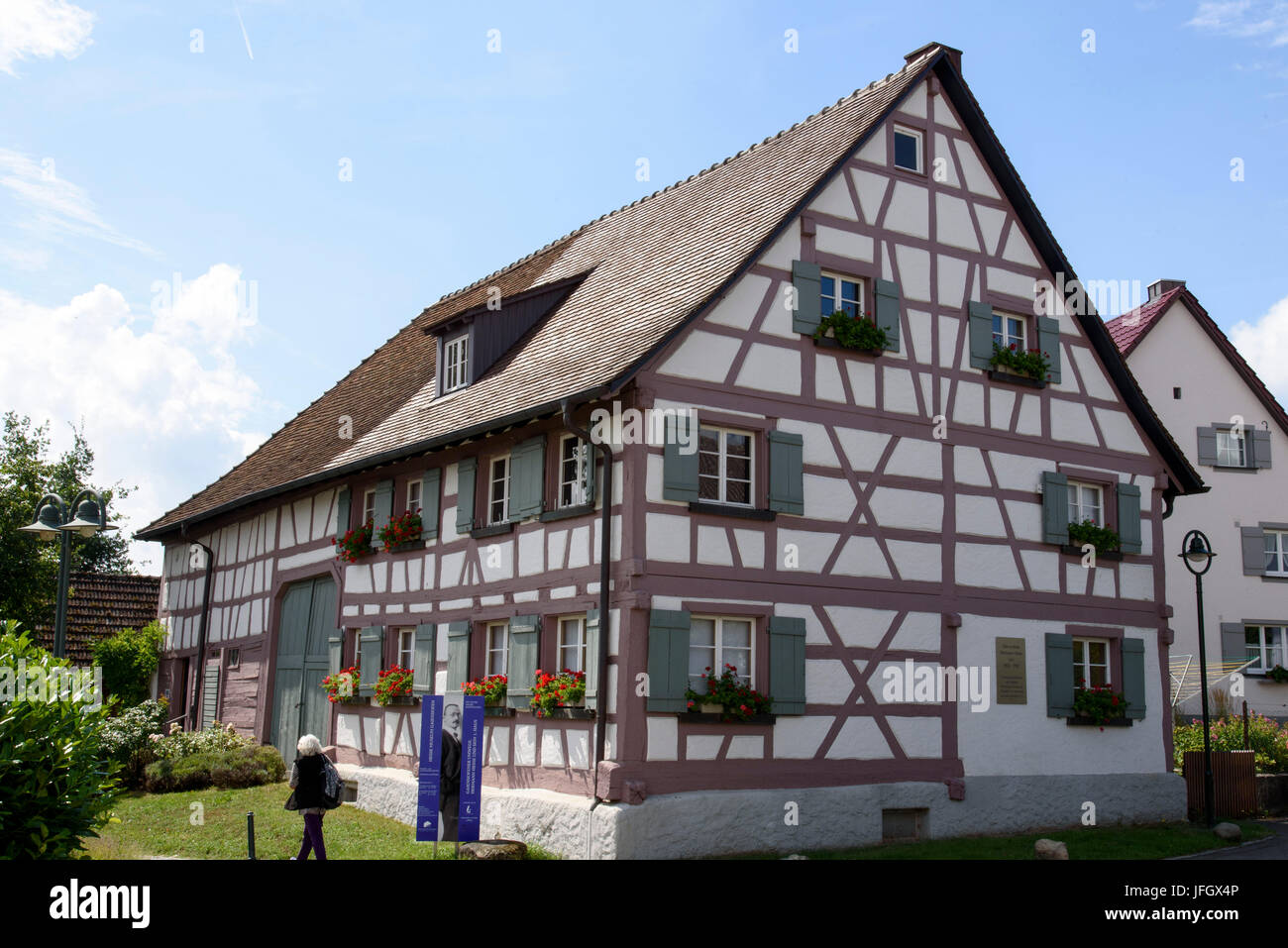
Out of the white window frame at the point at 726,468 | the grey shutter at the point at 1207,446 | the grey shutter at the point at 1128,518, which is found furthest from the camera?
the grey shutter at the point at 1207,446

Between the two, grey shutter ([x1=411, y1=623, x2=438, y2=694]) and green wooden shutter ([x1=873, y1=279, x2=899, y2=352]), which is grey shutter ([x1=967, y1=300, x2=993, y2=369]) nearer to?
green wooden shutter ([x1=873, y1=279, x2=899, y2=352])

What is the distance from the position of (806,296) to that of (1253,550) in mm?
15372

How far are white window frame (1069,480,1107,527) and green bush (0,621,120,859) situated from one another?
12.8 m

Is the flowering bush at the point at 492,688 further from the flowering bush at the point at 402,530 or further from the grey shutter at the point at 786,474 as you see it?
the grey shutter at the point at 786,474

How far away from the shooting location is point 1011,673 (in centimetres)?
1655

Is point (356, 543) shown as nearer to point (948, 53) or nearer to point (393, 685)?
point (393, 685)

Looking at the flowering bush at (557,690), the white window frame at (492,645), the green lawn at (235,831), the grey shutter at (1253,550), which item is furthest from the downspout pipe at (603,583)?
the grey shutter at (1253,550)

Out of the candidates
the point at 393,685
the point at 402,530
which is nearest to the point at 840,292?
the point at 402,530

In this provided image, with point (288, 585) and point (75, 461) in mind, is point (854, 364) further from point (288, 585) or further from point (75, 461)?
point (75, 461)

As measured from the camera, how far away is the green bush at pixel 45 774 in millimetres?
9570

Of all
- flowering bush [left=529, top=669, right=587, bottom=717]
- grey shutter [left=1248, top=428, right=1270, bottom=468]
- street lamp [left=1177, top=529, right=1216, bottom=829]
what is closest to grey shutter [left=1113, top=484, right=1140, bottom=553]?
street lamp [left=1177, top=529, right=1216, bottom=829]

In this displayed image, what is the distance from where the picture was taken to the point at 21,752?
9664mm

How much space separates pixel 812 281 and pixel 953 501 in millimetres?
3282

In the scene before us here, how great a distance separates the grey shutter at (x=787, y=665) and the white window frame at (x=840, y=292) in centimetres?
382
